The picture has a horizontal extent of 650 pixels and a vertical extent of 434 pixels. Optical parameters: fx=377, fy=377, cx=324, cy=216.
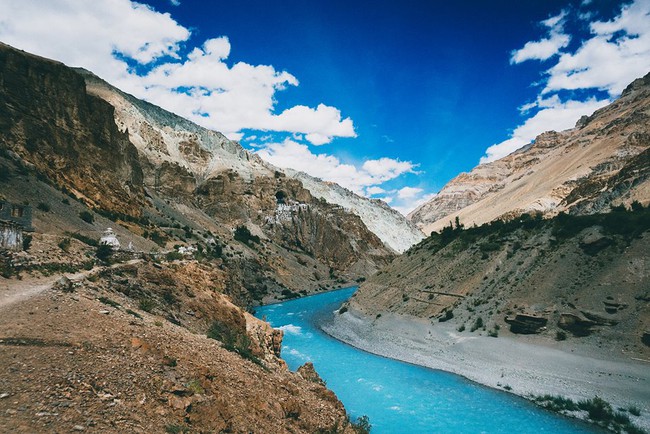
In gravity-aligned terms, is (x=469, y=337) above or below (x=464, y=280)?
below

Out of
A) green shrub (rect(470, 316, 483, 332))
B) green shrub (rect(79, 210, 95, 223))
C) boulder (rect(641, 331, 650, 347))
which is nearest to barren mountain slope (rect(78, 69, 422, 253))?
green shrub (rect(79, 210, 95, 223))

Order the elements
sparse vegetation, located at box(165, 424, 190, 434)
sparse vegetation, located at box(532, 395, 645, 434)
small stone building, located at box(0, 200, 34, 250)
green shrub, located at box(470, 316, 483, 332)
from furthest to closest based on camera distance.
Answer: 1. green shrub, located at box(470, 316, 483, 332)
2. sparse vegetation, located at box(532, 395, 645, 434)
3. small stone building, located at box(0, 200, 34, 250)
4. sparse vegetation, located at box(165, 424, 190, 434)

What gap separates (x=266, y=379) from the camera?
1170cm

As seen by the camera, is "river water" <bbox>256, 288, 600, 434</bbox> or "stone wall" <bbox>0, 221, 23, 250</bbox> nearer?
"stone wall" <bbox>0, 221, 23, 250</bbox>

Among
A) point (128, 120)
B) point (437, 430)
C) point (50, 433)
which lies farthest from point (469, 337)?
point (128, 120)

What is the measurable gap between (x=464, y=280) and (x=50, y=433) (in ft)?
108

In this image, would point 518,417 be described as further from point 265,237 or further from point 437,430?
point 265,237

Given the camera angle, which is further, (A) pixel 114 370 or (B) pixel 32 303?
(B) pixel 32 303

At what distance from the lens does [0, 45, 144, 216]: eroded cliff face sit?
33.0 metres

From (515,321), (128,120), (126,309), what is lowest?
(126,309)

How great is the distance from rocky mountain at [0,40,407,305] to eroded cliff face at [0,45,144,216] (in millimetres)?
118

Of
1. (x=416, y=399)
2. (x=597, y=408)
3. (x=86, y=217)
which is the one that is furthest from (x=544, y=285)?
(x=86, y=217)

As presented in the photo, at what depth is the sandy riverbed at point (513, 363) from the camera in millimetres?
17844

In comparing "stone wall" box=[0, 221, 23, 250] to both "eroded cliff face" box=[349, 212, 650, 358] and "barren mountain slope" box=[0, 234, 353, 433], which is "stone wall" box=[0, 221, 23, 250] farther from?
"eroded cliff face" box=[349, 212, 650, 358]
